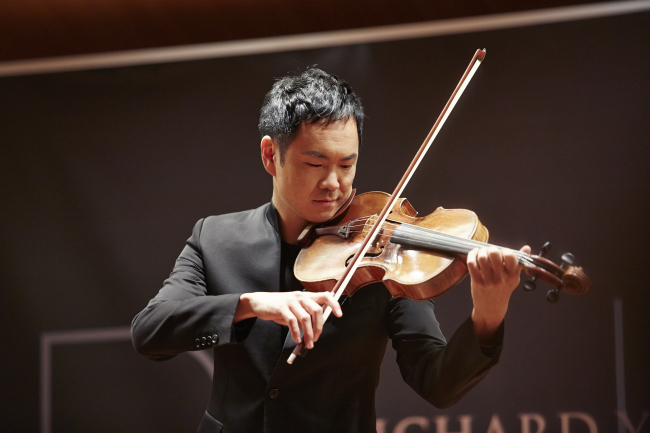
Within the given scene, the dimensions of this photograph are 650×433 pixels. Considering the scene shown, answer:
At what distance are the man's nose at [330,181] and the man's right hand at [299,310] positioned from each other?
1.02ft

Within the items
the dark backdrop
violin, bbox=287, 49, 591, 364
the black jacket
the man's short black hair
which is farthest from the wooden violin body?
the dark backdrop

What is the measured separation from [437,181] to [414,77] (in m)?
0.40

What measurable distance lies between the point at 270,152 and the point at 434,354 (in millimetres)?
634

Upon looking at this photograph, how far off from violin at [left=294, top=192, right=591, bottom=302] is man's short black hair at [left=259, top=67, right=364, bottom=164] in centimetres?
22

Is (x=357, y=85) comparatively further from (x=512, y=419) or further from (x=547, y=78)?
(x=512, y=419)

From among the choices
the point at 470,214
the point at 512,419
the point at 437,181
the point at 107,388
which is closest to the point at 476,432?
the point at 512,419

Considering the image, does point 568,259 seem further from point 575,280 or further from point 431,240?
point 431,240

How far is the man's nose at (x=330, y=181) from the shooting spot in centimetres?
126

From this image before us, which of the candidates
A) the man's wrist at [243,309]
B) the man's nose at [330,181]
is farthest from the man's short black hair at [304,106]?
the man's wrist at [243,309]

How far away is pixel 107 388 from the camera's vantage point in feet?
6.83

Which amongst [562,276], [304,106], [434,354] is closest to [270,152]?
[304,106]

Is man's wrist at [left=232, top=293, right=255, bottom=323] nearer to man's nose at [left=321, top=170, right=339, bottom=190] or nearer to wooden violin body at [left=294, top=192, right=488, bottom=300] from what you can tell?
wooden violin body at [left=294, top=192, right=488, bottom=300]

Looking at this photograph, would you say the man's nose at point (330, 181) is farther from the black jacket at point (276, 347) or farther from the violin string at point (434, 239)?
the black jacket at point (276, 347)

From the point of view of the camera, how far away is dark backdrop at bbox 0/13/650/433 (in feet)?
5.96
